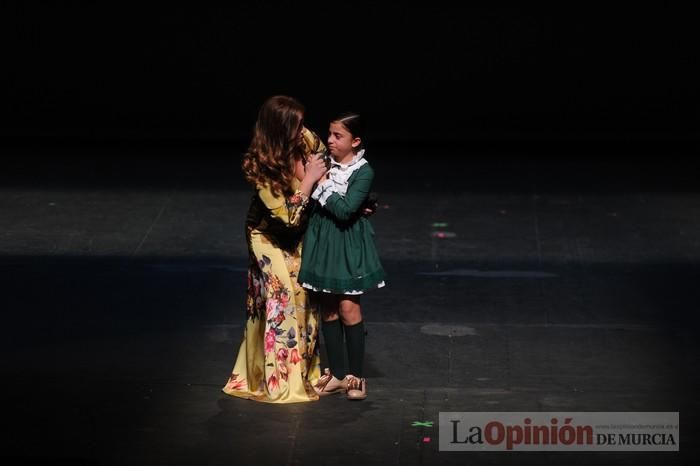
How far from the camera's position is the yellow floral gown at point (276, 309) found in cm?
603

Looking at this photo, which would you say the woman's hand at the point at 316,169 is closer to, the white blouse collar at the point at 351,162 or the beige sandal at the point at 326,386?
the white blouse collar at the point at 351,162

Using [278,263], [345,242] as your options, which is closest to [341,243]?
[345,242]

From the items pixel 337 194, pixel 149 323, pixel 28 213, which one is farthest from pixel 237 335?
pixel 28 213

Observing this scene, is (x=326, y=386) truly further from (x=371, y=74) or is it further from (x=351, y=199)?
(x=371, y=74)

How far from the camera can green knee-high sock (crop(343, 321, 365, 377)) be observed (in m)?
6.07

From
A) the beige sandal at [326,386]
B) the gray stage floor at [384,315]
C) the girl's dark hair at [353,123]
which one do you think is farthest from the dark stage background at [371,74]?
the girl's dark hair at [353,123]

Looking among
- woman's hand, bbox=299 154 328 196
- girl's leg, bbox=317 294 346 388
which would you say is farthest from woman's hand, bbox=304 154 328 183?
girl's leg, bbox=317 294 346 388

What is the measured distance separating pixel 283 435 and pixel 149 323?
2.18 meters

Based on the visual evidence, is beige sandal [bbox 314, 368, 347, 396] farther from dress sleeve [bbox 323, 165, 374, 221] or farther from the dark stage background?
the dark stage background

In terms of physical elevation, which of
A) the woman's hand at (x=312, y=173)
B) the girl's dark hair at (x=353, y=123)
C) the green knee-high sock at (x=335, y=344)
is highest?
the girl's dark hair at (x=353, y=123)

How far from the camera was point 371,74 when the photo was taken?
13.7 m

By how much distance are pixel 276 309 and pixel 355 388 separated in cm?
51

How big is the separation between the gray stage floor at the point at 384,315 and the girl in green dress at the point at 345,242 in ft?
1.24

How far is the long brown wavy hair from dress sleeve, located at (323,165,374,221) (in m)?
0.23
